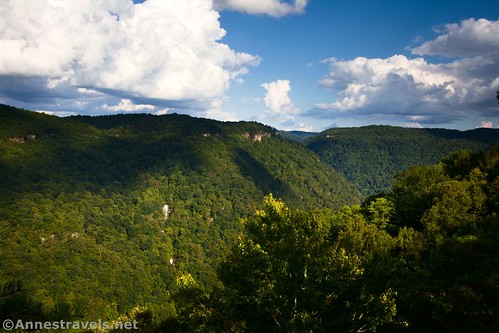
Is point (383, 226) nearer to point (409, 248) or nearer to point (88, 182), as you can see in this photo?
point (409, 248)

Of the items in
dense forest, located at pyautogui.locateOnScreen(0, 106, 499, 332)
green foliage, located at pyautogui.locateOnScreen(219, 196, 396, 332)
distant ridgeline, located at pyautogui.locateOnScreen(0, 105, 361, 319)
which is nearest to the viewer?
dense forest, located at pyautogui.locateOnScreen(0, 106, 499, 332)

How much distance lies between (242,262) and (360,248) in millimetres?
12974

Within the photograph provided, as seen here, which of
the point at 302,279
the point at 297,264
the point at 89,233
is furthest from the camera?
the point at 89,233

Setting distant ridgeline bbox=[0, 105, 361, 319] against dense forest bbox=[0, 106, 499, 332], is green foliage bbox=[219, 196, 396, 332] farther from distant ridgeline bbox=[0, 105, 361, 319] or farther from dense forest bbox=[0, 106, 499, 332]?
distant ridgeline bbox=[0, 105, 361, 319]

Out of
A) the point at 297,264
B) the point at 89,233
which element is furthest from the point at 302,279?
the point at 89,233

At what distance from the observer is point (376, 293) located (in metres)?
18.3

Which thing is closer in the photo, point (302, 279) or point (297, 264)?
point (297, 264)

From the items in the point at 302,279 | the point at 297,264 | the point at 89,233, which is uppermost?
the point at 297,264

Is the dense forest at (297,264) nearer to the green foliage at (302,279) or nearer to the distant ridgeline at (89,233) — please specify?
the green foliage at (302,279)

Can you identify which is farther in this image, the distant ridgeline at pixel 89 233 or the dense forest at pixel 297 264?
the distant ridgeline at pixel 89 233

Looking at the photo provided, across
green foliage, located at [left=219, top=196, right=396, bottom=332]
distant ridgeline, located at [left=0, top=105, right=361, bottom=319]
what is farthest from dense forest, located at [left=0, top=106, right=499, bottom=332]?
distant ridgeline, located at [left=0, top=105, right=361, bottom=319]

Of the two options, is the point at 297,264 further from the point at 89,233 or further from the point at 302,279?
the point at 89,233

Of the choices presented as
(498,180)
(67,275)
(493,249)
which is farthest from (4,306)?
(67,275)

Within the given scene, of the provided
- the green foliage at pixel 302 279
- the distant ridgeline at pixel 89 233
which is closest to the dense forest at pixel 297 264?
the green foliage at pixel 302 279
